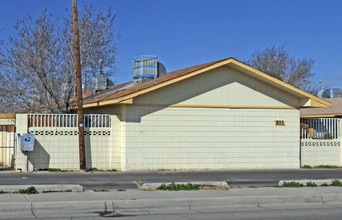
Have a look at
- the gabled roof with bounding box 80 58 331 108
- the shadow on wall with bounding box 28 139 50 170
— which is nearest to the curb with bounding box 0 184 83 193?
the shadow on wall with bounding box 28 139 50 170

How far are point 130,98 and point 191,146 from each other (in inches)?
138

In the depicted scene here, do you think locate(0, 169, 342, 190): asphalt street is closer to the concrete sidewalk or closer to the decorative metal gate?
the concrete sidewalk

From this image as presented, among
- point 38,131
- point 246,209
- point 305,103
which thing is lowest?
point 246,209

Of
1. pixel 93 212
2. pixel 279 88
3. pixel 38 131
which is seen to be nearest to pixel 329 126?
pixel 279 88

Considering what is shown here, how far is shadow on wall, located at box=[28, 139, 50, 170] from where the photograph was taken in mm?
17641

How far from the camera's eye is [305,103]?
20.6 meters

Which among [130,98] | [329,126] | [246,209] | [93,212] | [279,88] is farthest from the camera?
[329,126]

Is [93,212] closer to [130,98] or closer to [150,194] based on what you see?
[150,194]

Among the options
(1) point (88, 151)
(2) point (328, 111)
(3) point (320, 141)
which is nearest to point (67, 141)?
(1) point (88, 151)

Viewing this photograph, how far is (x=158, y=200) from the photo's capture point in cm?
1115

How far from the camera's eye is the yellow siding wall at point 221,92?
62.0ft

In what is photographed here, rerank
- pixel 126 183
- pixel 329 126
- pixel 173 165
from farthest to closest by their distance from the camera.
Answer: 1. pixel 329 126
2. pixel 173 165
3. pixel 126 183

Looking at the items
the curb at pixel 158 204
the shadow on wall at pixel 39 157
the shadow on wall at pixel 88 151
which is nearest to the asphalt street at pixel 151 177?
the shadow on wall at pixel 39 157

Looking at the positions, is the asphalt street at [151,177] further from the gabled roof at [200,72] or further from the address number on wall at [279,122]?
the gabled roof at [200,72]
